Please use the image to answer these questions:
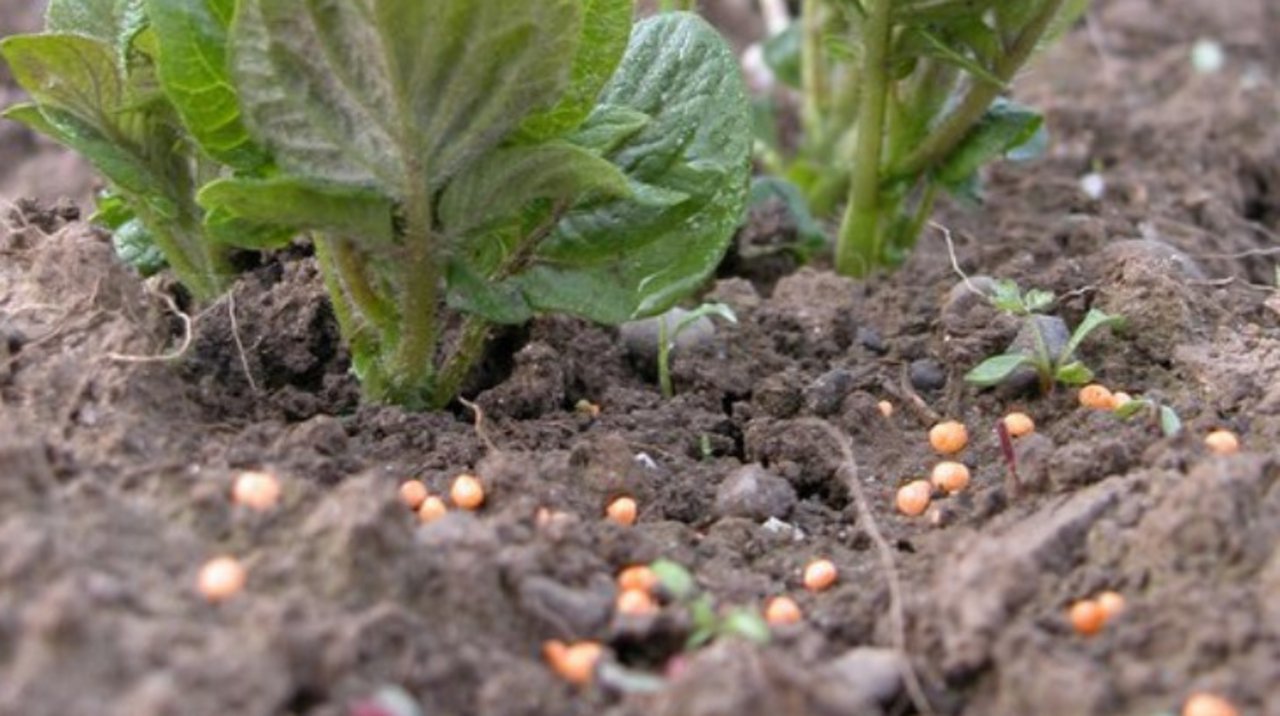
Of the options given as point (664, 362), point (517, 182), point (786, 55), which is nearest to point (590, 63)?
point (517, 182)

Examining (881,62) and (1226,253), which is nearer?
(881,62)

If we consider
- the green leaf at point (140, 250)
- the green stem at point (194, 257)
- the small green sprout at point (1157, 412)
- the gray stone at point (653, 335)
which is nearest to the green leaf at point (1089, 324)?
the small green sprout at point (1157, 412)

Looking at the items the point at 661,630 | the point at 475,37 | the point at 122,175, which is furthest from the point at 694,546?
the point at 122,175

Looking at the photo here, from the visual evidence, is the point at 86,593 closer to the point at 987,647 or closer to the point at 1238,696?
the point at 987,647

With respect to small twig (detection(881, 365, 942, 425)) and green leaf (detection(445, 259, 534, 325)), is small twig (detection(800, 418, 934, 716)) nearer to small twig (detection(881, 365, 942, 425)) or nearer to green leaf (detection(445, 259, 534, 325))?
small twig (detection(881, 365, 942, 425))

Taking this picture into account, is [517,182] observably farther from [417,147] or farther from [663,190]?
[663,190]

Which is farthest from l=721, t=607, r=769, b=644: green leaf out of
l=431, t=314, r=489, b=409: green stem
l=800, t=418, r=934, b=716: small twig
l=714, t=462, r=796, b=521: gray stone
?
l=431, t=314, r=489, b=409: green stem
